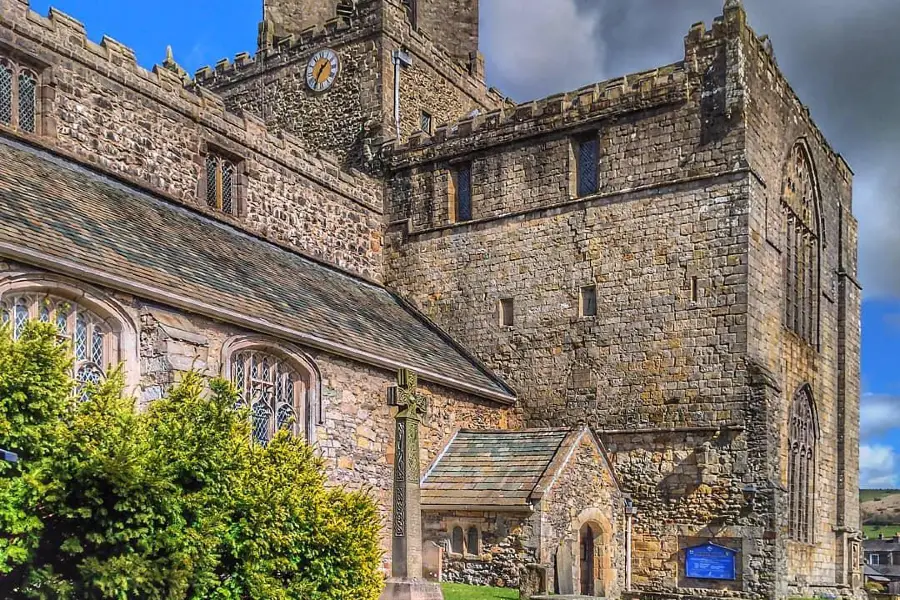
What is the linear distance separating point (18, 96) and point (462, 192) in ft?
35.6

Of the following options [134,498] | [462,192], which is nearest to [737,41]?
[462,192]

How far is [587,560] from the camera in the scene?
20844 millimetres

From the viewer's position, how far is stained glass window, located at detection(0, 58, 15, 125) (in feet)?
59.4

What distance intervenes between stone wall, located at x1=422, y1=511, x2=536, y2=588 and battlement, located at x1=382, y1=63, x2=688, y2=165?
9.27 meters

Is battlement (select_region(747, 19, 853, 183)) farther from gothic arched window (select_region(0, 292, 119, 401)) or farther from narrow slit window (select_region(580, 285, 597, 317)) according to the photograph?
gothic arched window (select_region(0, 292, 119, 401))

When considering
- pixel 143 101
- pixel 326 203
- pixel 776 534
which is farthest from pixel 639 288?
pixel 143 101

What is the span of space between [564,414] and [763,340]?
179 inches

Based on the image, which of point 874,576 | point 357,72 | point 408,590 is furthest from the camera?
point 874,576

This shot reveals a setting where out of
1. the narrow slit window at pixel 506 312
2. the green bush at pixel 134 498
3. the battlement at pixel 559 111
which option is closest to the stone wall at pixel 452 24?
the battlement at pixel 559 111

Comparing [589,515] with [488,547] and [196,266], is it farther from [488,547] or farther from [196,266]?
[196,266]

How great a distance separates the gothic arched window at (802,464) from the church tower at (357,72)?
12.0m

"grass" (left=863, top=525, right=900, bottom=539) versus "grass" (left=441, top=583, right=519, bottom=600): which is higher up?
"grass" (left=441, top=583, right=519, bottom=600)

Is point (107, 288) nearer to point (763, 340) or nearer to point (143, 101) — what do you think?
point (143, 101)

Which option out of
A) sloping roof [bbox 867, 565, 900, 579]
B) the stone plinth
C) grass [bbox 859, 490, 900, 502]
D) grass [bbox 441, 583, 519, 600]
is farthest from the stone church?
grass [bbox 859, 490, 900, 502]
